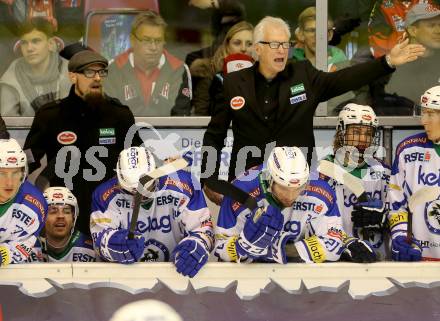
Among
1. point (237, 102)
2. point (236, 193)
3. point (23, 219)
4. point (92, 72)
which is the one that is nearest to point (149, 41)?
point (92, 72)

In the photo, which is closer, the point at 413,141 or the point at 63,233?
the point at 413,141

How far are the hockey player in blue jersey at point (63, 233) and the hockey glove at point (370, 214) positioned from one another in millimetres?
1512

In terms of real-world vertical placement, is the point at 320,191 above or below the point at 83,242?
above

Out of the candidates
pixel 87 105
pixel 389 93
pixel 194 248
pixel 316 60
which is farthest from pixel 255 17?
pixel 194 248

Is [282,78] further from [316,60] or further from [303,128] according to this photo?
[316,60]

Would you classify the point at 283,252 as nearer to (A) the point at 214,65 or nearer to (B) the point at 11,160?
(B) the point at 11,160

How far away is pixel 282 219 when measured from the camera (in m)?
4.74

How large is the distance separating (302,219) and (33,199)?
1.42m

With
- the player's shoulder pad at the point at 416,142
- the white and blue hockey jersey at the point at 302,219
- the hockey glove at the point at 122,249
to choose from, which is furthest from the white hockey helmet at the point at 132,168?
the player's shoulder pad at the point at 416,142

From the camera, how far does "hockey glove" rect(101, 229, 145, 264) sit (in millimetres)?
4812

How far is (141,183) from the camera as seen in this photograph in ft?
16.8

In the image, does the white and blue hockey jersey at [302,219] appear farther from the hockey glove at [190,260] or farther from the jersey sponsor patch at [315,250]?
the hockey glove at [190,260]

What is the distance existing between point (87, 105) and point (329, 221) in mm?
1785

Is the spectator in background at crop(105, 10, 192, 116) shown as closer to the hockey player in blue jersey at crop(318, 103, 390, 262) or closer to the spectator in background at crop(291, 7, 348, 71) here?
the spectator in background at crop(291, 7, 348, 71)
